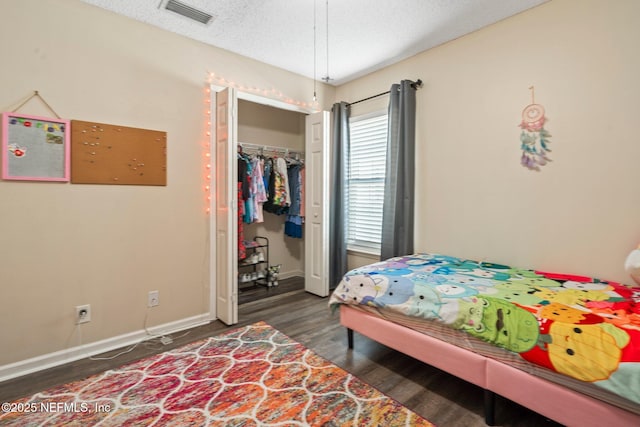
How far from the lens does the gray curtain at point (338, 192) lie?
3.85 m

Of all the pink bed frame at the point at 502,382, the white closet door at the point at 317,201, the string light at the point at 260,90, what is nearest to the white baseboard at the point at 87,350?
the white closet door at the point at 317,201

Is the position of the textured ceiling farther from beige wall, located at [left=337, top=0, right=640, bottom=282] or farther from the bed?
the bed

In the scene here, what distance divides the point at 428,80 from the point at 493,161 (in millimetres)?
1068

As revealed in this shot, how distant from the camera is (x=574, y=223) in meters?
2.27

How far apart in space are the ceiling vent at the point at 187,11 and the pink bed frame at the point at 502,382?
2694mm

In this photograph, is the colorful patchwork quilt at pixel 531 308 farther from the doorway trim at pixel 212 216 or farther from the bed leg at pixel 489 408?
the doorway trim at pixel 212 216

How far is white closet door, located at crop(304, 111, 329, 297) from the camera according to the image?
361 cm

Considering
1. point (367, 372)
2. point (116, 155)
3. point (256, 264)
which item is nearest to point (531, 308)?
point (367, 372)

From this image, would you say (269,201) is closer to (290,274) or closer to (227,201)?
(227,201)

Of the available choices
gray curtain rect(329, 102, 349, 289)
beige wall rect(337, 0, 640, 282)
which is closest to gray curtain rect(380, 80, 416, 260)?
beige wall rect(337, 0, 640, 282)

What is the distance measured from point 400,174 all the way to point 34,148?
3.02m

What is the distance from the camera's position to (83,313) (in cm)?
238

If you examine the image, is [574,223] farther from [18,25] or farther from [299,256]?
[18,25]

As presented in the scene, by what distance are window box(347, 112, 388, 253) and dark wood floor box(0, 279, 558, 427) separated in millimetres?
1083
